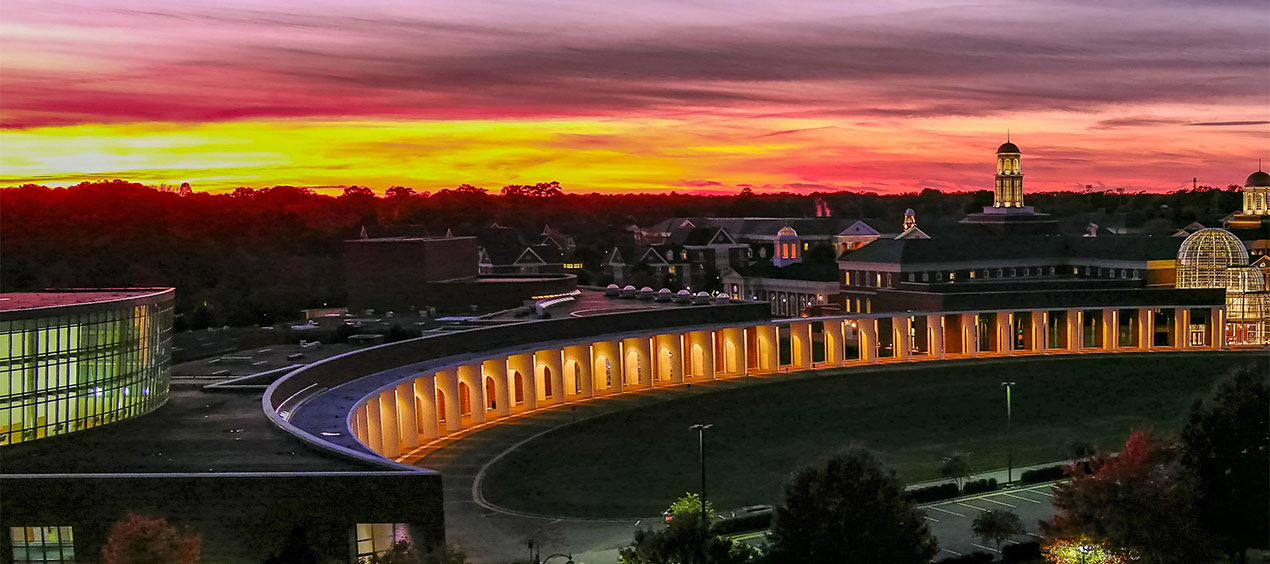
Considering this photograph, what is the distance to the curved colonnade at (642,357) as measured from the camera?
4888 cm

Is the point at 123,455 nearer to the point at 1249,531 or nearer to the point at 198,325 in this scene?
the point at 1249,531

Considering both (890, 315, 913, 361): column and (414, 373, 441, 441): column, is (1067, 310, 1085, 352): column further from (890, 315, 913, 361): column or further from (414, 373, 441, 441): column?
(414, 373, 441, 441): column

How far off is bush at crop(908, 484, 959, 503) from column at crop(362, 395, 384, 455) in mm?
19860

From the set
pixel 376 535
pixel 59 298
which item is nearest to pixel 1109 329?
pixel 59 298

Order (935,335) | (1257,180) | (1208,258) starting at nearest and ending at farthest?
1. (935,335)
2. (1208,258)
3. (1257,180)

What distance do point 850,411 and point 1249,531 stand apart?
30.8 meters

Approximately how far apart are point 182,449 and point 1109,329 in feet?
231

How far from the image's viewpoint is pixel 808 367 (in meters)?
81.2

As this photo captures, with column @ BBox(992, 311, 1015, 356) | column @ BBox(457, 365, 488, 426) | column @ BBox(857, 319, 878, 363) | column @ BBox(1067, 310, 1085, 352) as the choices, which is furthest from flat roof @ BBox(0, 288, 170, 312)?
column @ BBox(1067, 310, 1085, 352)

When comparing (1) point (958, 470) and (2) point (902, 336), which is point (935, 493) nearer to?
(1) point (958, 470)

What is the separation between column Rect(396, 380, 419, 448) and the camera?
52.5 meters

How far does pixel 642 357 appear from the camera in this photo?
240 ft

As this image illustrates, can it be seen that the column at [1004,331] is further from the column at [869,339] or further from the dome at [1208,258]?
the dome at [1208,258]

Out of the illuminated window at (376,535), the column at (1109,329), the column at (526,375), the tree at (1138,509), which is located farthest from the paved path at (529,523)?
the column at (1109,329)
